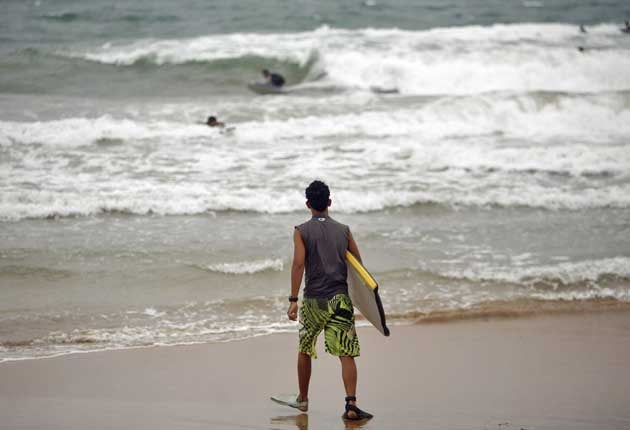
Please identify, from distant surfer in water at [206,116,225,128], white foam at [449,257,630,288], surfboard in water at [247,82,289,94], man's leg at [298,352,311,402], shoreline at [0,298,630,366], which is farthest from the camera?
surfboard in water at [247,82,289,94]

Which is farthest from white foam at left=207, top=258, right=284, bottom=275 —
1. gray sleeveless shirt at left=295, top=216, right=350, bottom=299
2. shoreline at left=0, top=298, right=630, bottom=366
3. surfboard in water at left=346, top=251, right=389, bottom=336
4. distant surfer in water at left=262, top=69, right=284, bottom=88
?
distant surfer in water at left=262, top=69, right=284, bottom=88

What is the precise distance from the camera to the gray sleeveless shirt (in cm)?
512

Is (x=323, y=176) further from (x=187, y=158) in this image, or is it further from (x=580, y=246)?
(x=580, y=246)

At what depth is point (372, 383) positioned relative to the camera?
591 cm

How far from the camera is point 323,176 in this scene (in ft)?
41.0

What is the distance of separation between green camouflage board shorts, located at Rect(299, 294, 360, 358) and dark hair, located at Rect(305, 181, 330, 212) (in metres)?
0.54

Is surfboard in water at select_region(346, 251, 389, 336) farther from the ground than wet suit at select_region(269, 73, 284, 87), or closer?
closer

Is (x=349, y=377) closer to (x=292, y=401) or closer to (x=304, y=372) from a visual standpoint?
(x=304, y=372)

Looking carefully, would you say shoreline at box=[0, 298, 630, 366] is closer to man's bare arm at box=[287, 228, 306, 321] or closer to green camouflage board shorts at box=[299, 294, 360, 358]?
green camouflage board shorts at box=[299, 294, 360, 358]

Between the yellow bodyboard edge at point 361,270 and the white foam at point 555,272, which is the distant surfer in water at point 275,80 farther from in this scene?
the yellow bodyboard edge at point 361,270

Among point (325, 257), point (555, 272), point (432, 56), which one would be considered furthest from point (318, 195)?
point (432, 56)

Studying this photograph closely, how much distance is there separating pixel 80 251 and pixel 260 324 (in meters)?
2.76

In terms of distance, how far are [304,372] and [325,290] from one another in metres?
0.52

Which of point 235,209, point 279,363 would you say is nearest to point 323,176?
point 235,209
